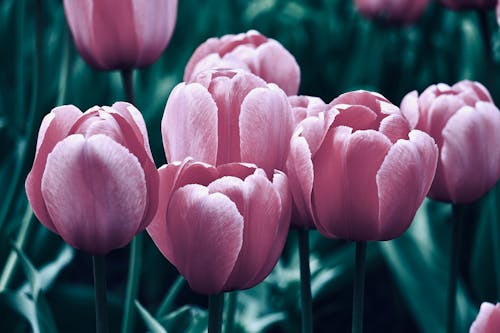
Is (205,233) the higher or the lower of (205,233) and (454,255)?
the higher

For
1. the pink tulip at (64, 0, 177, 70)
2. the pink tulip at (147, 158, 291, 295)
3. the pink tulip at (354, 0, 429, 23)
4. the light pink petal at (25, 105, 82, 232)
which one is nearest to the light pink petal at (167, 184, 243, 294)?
the pink tulip at (147, 158, 291, 295)

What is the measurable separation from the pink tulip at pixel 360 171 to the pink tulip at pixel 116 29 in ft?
1.17

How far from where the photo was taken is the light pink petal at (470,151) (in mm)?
757

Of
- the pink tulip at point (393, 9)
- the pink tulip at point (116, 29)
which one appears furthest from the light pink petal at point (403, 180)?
the pink tulip at point (393, 9)

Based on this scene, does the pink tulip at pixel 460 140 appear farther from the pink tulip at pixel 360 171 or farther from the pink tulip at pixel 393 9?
the pink tulip at pixel 393 9

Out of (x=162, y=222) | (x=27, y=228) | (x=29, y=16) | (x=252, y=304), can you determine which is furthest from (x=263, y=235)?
(x=29, y=16)

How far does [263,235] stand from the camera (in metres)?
0.57

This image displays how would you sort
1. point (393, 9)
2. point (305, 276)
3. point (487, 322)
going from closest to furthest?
point (487, 322), point (305, 276), point (393, 9)

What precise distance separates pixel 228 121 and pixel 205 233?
111 millimetres

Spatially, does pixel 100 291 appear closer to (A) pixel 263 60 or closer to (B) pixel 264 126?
(B) pixel 264 126

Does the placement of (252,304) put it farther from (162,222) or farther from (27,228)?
(162,222)

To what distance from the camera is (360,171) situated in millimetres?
607

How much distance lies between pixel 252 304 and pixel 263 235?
2.48 ft

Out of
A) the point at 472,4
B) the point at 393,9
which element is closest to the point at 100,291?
the point at 472,4
